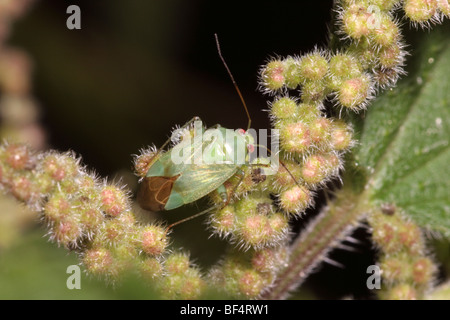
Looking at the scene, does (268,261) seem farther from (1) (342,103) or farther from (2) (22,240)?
(2) (22,240)

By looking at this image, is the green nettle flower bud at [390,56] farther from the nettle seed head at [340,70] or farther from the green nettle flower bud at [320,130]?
the green nettle flower bud at [320,130]

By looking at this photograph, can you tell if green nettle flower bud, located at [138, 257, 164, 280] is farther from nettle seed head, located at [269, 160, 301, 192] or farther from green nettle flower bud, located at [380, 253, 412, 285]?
green nettle flower bud, located at [380, 253, 412, 285]

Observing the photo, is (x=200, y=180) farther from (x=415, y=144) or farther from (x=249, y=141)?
(x=415, y=144)

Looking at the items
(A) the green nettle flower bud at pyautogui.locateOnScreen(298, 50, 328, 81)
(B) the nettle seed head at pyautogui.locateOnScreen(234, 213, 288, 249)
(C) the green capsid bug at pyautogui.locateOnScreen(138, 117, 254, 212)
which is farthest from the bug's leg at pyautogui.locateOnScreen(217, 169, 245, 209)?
(A) the green nettle flower bud at pyautogui.locateOnScreen(298, 50, 328, 81)

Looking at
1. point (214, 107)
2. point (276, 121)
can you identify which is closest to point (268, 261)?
point (276, 121)

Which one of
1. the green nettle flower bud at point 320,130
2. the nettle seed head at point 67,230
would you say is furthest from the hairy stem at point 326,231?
the nettle seed head at point 67,230

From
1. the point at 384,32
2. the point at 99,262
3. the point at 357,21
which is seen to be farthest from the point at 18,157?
the point at 384,32
